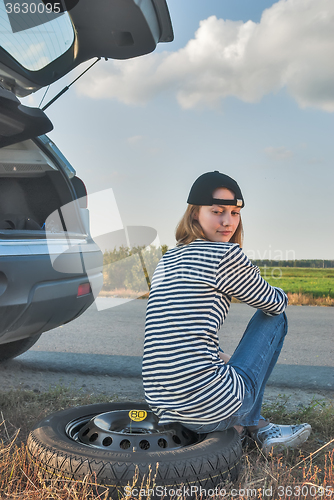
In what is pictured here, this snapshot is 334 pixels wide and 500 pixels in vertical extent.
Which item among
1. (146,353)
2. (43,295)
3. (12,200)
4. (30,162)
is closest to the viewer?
(146,353)

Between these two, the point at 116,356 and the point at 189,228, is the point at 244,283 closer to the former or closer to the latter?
the point at 189,228

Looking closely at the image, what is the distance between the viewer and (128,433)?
5.90 feet

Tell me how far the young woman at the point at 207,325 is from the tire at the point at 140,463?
0.14m

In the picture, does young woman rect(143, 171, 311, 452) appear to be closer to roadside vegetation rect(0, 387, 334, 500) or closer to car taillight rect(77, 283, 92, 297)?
roadside vegetation rect(0, 387, 334, 500)

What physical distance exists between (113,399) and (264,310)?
1338 millimetres

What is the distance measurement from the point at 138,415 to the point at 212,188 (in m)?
1.06

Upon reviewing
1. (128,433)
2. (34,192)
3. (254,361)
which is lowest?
(128,433)

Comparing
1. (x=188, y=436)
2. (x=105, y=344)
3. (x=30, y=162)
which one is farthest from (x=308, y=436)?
(x=105, y=344)

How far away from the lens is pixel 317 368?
3.78 metres

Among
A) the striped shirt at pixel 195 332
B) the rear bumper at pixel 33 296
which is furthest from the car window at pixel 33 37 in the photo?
the striped shirt at pixel 195 332

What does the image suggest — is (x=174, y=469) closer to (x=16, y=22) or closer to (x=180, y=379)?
(x=180, y=379)

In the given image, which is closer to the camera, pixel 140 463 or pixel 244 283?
pixel 140 463

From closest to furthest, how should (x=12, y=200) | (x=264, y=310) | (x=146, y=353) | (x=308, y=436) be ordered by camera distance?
(x=146, y=353) < (x=264, y=310) < (x=308, y=436) < (x=12, y=200)

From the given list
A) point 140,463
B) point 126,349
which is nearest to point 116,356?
point 126,349
